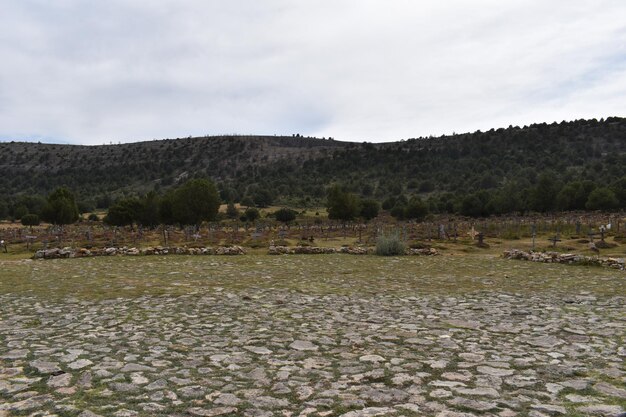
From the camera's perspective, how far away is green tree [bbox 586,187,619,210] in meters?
58.8

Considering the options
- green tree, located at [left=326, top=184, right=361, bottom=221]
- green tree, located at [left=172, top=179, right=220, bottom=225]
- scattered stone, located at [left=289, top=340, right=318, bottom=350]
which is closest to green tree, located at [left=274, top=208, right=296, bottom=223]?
green tree, located at [left=326, top=184, right=361, bottom=221]

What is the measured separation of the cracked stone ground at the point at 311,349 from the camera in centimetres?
416

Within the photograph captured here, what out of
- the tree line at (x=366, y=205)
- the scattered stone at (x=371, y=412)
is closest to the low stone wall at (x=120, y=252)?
the scattered stone at (x=371, y=412)

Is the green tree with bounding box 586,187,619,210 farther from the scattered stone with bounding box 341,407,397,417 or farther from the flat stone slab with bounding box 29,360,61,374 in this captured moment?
the flat stone slab with bounding box 29,360,61,374

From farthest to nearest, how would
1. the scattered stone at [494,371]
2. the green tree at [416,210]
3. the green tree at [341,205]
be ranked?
the green tree at [416,210]
the green tree at [341,205]
the scattered stone at [494,371]

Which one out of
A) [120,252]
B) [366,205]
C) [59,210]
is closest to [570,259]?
[120,252]

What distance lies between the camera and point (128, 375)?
4.90 metres

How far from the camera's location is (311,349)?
19.8ft

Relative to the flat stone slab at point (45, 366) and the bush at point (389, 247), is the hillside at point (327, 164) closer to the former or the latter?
the bush at point (389, 247)

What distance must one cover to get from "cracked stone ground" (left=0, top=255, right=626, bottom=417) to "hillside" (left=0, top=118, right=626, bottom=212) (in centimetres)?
7000

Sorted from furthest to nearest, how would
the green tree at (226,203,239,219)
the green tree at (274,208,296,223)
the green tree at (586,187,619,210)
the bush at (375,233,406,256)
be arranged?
1. the green tree at (226,203,239,219)
2. the green tree at (274,208,296,223)
3. the green tree at (586,187,619,210)
4. the bush at (375,233,406,256)

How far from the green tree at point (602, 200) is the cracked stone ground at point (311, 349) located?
182 ft

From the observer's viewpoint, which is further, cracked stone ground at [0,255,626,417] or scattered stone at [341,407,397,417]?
cracked stone ground at [0,255,626,417]

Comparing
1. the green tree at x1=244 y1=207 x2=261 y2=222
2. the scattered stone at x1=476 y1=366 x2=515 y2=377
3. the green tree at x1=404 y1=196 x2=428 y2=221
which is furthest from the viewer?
the green tree at x1=244 y1=207 x2=261 y2=222
